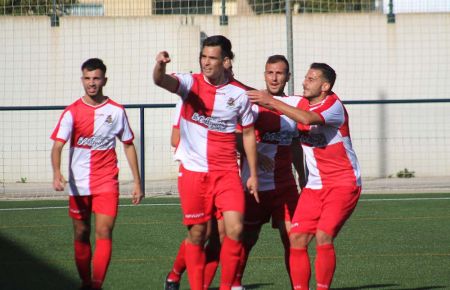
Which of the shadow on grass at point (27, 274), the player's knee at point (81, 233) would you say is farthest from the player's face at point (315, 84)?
the shadow on grass at point (27, 274)

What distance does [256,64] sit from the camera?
21.1 metres

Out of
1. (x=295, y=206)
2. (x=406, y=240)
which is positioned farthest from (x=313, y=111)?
(x=406, y=240)

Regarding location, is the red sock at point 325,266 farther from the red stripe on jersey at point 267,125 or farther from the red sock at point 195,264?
the red stripe on jersey at point 267,125

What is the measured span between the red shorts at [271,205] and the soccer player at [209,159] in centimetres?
67

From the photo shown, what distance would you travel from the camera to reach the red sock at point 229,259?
291 inches

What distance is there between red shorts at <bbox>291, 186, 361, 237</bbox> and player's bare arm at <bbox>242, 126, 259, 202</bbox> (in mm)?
398

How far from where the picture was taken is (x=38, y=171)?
66.0 feet

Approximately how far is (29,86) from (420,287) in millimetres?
14002

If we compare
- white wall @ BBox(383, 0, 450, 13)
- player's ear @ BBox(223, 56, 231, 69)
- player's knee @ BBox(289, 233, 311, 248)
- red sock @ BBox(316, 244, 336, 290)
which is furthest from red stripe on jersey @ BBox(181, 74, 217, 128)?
white wall @ BBox(383, 0, 450, 13)

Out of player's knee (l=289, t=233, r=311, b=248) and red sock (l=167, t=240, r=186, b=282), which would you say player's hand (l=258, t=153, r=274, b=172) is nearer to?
player's knee (l=289, t=233, r=311, b=248)

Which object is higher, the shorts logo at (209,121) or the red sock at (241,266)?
the shorts logo at (209,121)

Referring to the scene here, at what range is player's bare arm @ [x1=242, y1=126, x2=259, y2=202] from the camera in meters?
7.69

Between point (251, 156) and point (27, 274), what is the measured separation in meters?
2.98

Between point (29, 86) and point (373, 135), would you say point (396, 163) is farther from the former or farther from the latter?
point (29, 86)
